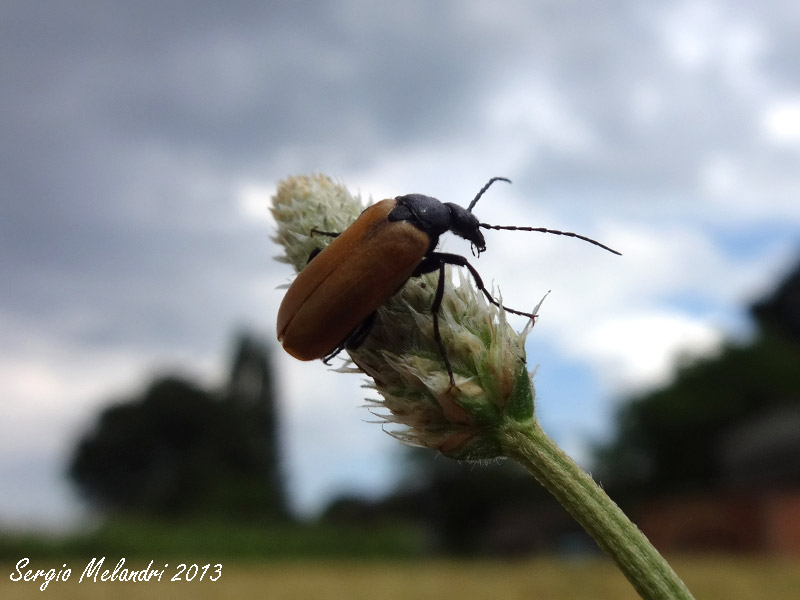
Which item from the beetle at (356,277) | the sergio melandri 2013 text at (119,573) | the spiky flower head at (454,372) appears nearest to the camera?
the spiky flower head at (454,372)

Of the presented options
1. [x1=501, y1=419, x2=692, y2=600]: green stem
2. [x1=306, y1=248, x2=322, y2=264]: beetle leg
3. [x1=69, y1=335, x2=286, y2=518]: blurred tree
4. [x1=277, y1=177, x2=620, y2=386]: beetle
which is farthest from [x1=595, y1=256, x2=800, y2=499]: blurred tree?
[x1=501, y1=419, x2=692, y2=600]: green stem

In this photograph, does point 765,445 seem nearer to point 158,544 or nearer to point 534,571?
point 534,571

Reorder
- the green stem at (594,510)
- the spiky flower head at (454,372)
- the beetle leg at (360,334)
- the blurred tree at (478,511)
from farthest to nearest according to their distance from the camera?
the blurred tree at (478,511), the beetle leg at (360,334), the spiky flower head at (454,372), the green stem at (594,510)

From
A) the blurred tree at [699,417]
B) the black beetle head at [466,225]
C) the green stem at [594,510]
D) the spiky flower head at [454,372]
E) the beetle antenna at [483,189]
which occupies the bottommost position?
the green stem at [594,510]

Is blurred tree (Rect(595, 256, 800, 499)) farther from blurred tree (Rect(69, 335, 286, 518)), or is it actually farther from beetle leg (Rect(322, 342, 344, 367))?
beetle leg (Rect(322, 342, 344, 367))

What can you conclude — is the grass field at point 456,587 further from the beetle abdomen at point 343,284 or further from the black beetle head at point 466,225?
the beetle abdomen at point 343,284

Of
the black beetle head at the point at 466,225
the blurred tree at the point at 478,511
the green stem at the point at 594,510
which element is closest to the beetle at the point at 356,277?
the black beetle head at the point at 466,225
